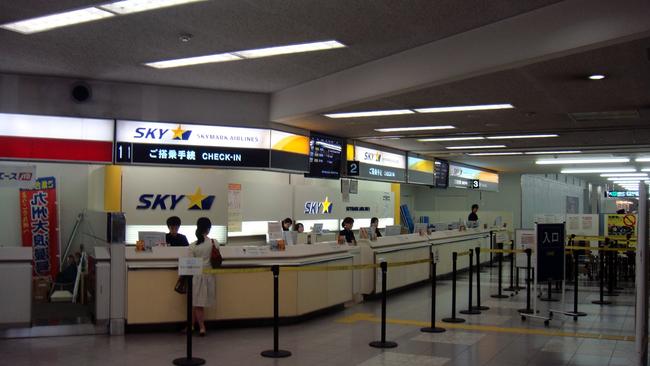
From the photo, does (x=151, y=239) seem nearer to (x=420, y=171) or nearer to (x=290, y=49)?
(x=290, y=49)

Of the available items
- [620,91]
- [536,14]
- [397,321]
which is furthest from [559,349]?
[536,14]

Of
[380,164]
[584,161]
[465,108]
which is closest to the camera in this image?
[465,108]

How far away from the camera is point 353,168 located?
44.2 ft

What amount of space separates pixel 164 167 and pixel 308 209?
13.3ft

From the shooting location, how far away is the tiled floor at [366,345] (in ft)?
22.1

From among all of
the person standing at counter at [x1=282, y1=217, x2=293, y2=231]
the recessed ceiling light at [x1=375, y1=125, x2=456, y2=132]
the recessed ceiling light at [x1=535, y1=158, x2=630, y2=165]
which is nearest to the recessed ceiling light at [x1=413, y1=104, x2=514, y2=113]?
the recessed ceiling light at [x1=375, y1=125, x2=456, y2=132]

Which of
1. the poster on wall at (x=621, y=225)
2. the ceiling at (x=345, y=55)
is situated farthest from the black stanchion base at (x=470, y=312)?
the poster on wall at (x=621, y=225)

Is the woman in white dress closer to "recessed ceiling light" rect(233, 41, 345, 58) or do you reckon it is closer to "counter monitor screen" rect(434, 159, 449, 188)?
"recessed ceiling light" rect(233, 41, 345, 58)

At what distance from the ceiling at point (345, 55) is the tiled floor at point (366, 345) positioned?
124 inches

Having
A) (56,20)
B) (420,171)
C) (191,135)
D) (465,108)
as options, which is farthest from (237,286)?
(420,171)

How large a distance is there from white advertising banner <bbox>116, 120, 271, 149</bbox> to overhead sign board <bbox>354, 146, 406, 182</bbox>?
11.4 feet

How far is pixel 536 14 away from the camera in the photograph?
615cm

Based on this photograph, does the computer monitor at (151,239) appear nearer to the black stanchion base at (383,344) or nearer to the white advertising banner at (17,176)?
the white advertising banner at (17,176)

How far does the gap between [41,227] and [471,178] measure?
14.1 metres
